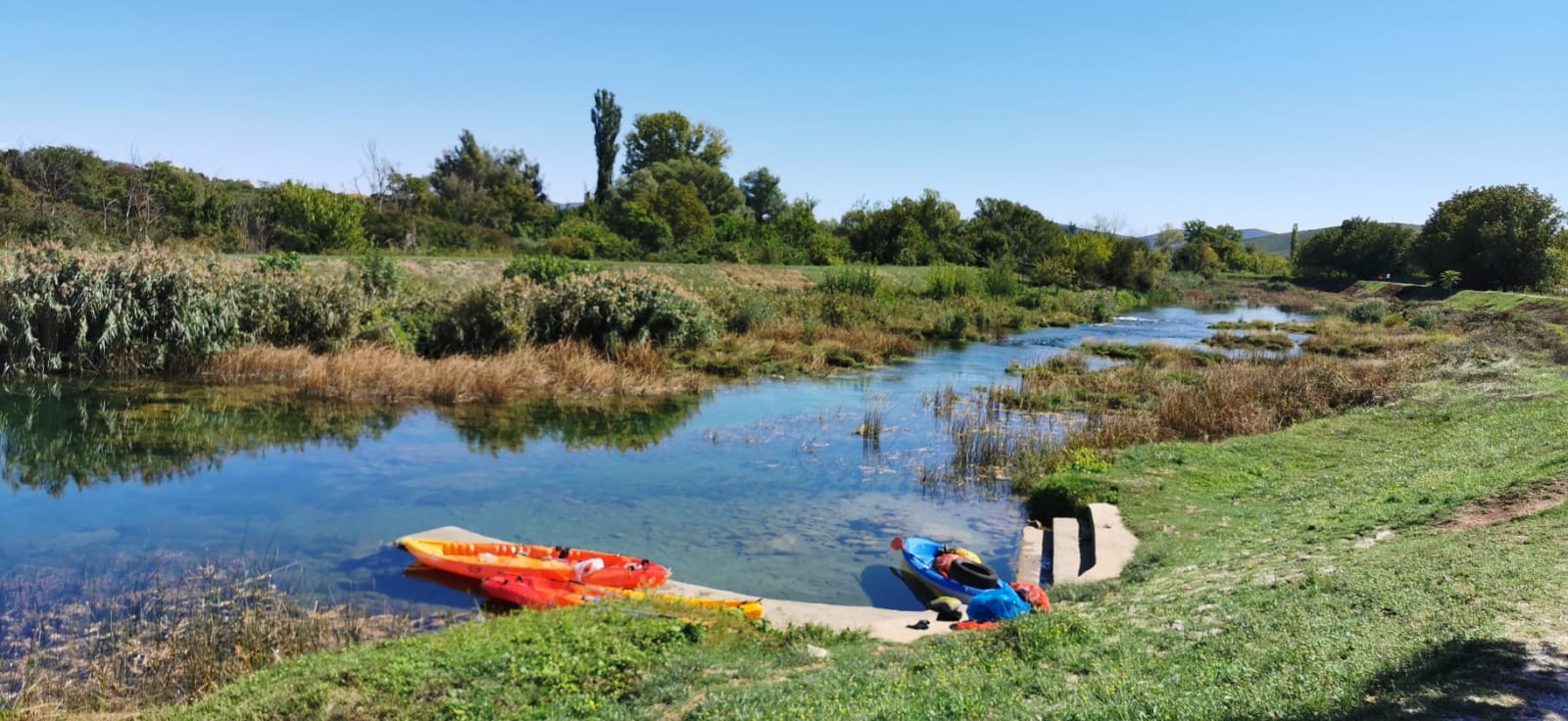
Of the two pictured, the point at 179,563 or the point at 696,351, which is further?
the point at 696,351

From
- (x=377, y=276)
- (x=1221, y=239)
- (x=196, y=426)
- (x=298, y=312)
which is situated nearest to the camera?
(x=196, y=426)

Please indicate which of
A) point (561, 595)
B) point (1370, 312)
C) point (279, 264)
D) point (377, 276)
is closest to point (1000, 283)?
point (1370, 312)

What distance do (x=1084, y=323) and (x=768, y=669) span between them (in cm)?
4780

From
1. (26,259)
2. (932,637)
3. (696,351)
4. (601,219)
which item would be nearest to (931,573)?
(932,637)

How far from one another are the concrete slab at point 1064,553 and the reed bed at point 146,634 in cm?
709

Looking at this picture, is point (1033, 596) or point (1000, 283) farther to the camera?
point (1000, 283)

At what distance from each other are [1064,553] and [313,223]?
36759 mm

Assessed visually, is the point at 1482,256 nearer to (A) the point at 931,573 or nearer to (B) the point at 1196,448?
(B) the point at 1196,448

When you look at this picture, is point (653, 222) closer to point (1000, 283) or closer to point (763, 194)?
point (1000, 283)

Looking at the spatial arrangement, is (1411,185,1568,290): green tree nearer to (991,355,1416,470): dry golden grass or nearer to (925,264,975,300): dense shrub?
(925,264,975,300): dense shrub

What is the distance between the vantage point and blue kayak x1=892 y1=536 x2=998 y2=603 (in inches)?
420

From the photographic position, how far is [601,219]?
59.9 m

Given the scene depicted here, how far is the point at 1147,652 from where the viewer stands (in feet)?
20.9

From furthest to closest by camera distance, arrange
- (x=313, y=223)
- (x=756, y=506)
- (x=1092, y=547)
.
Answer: (x=313, y=223)
(x=756, y=506)
(x=1092, y=547)
